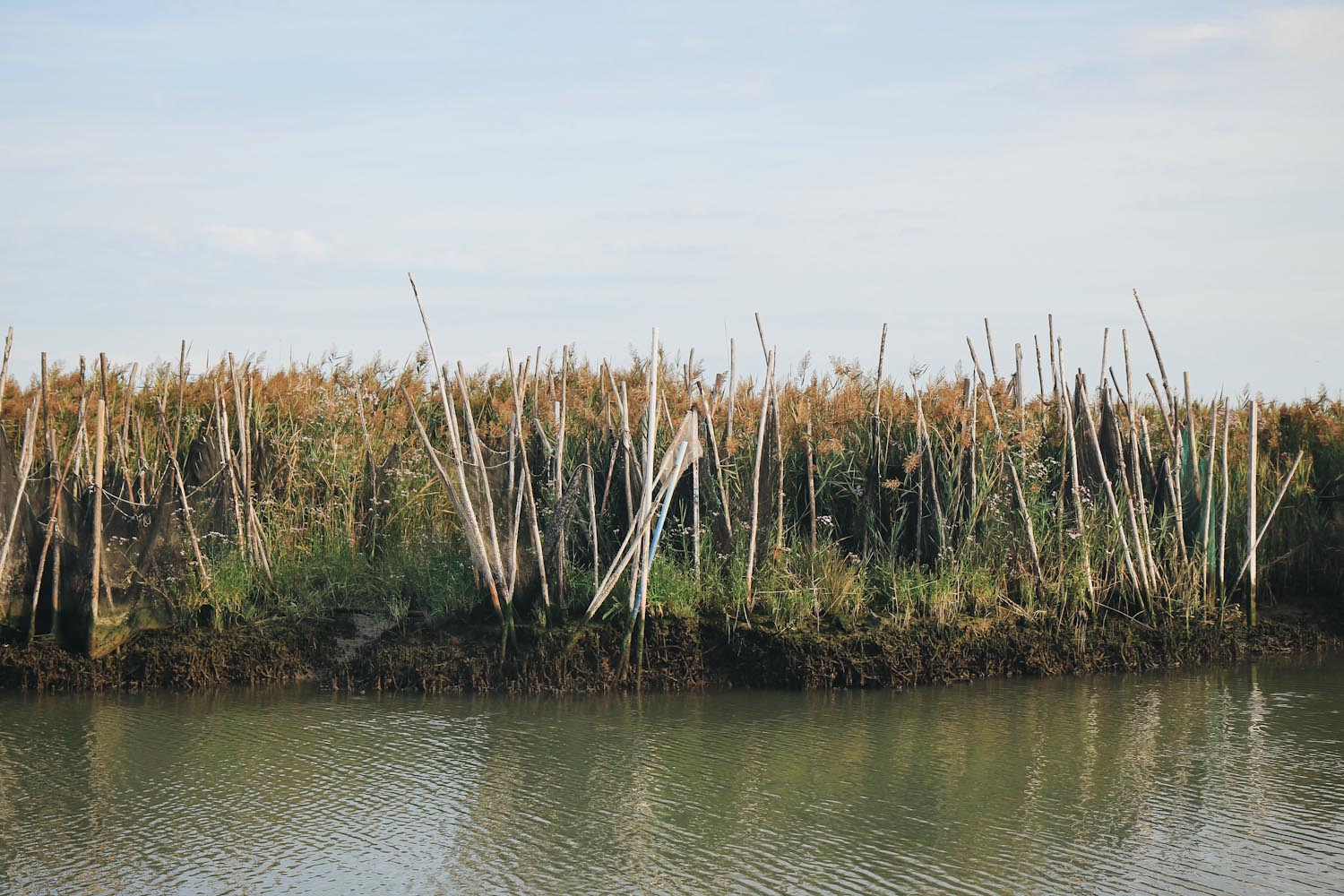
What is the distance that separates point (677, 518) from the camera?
8.85 meters

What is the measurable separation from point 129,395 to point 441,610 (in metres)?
2.83

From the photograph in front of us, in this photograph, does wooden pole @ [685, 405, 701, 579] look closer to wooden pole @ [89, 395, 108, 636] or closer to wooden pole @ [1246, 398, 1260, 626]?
wooden pole @ [89, 395, 108, 636]

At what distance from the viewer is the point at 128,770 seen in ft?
20.6

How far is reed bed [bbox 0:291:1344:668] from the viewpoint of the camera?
8.28m

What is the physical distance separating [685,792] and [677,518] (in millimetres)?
3188

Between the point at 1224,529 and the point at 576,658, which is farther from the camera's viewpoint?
the point at 1224,529

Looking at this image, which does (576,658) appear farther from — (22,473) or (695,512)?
(22,473)

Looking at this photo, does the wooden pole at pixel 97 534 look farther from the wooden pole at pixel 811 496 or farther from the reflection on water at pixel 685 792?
the wooden pole at pixel 811 496

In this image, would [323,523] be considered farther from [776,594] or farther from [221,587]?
[776,594]

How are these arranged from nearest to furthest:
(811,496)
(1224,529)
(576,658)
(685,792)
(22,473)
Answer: (685,792), (576,658), (22,473), (811,496), (1224,529)

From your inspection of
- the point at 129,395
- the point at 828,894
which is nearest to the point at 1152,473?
the point at 828,894

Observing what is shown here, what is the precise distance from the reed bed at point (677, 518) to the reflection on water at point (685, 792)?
753mm

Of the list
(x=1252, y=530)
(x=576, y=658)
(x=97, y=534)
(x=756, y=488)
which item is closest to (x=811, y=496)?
(x=756, y=488)

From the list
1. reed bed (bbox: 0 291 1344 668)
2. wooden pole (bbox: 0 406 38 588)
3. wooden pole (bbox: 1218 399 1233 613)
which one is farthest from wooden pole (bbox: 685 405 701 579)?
wooden pole (bbox: 0 406 38 588)
